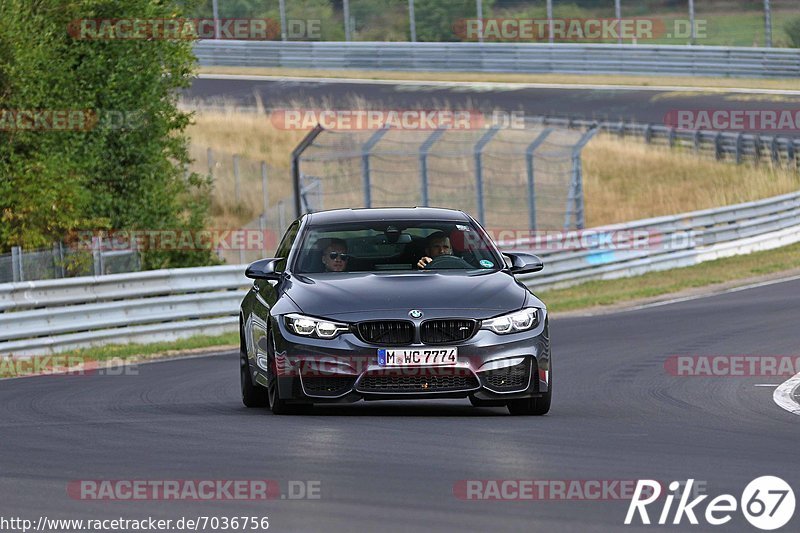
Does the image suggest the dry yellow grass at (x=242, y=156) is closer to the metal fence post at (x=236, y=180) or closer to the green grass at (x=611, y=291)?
the metal fence post at (x=236, y=180)

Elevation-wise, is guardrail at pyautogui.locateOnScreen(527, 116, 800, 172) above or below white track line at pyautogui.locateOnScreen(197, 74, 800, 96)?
below

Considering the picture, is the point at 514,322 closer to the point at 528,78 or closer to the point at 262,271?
the point at 262,271

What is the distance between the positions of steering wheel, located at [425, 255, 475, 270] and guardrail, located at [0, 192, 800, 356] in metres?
8.23

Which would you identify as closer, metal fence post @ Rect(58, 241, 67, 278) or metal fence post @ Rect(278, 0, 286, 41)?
metal fence post @ Rect(58, 241, 67, 278)

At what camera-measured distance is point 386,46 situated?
52.3 meters

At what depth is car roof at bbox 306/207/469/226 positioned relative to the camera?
39.4 feet

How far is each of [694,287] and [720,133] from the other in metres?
18.2

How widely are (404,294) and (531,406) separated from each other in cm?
121

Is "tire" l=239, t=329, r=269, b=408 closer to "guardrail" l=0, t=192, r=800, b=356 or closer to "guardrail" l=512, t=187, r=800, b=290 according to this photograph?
"guardrail" l=0, t=192, r=800, b=356

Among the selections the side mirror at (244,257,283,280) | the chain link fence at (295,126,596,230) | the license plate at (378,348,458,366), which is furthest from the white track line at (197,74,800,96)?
the license plate at (378,348,458,366)

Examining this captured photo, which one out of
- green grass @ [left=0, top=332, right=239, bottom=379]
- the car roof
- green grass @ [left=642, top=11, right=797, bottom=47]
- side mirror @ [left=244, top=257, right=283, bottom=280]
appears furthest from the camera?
green grass @ [left=642, top=11, right=797, bottom=47]

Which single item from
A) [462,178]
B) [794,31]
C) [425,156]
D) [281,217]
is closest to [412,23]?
[794,31]

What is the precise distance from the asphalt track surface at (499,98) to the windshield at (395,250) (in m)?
33.0

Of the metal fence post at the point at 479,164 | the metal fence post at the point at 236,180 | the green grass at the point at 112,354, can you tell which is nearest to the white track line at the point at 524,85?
the metal fence post at the point at 236,180
